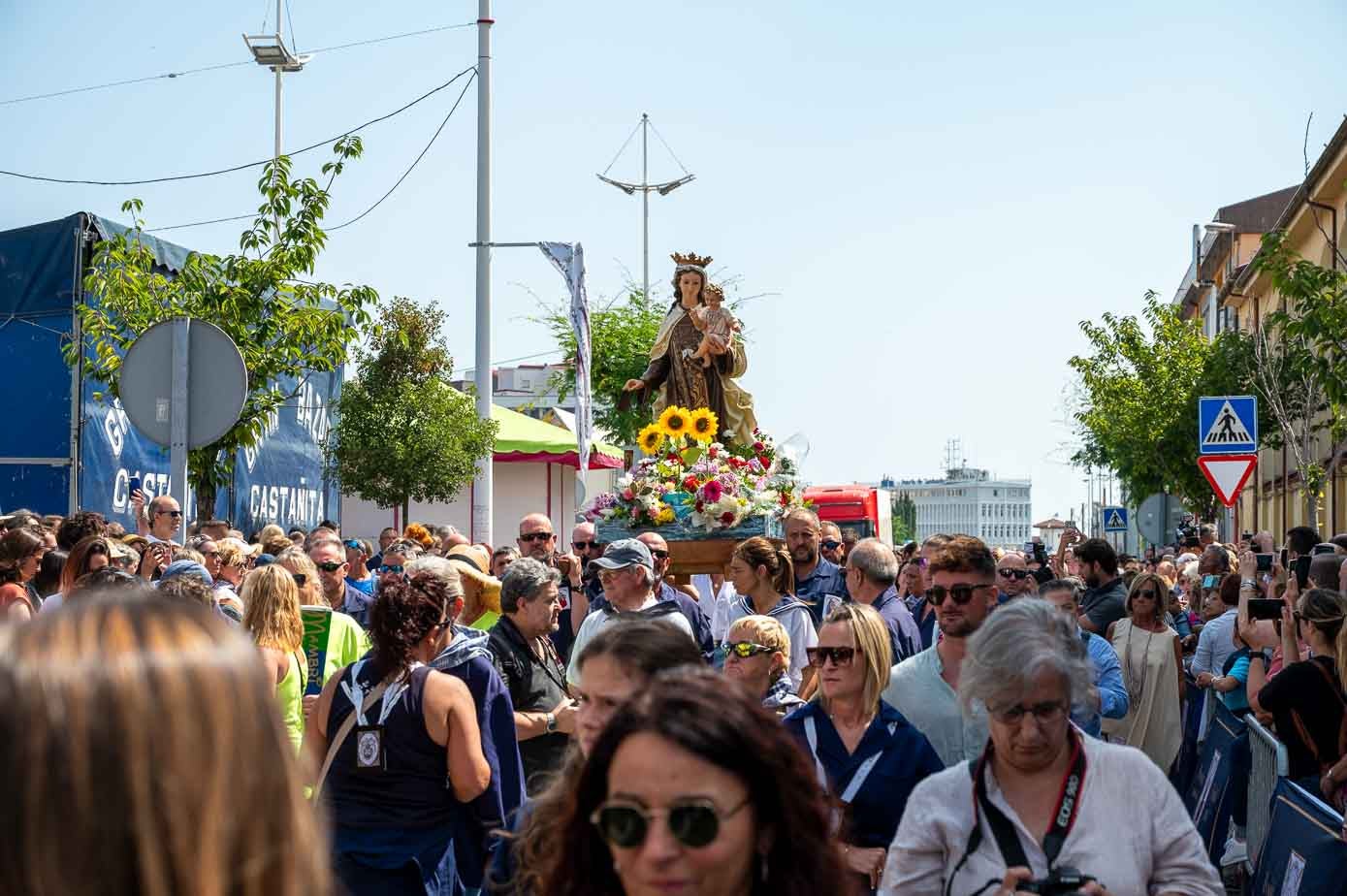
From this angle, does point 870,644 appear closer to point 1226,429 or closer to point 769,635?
point 769,635

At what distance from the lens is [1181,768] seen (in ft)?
35.3

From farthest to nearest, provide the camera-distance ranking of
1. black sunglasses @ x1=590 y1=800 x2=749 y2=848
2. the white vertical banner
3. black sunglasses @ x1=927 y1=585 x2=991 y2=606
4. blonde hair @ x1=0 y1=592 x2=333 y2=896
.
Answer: the white vertical banner → black sunglasses @ x1=927 y1=585 x2=991 y2=606 → black sunglasses @ x1=590 y1=800 x2=749 y2=848 → blonde hair @ x1=0 y1=592 x2=333 y2=896

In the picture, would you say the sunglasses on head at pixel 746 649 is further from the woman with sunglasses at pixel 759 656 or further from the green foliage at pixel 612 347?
the green foliage at pixel 612 347

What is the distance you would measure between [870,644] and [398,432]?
1840cm

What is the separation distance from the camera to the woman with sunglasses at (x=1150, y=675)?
904cm

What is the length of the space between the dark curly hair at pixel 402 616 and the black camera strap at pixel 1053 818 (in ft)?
6.76

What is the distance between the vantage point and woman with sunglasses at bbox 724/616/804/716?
20.7ft

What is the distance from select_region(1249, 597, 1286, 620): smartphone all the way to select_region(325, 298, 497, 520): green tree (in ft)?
48.2

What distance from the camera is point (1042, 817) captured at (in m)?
4.06

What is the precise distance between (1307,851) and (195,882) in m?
5.52

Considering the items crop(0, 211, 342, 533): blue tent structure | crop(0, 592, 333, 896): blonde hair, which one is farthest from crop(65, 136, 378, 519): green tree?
crop(0, 592, 333, 896): blonde hair

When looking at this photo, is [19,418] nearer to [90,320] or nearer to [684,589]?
[90,320]

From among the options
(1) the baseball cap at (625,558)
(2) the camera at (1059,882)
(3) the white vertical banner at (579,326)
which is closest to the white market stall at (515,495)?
(3) the white vertical banner at (579,326)

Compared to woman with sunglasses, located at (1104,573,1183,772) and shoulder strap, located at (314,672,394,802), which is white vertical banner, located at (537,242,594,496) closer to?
woman with sunglasses, located at (1104,573,1183,772)
